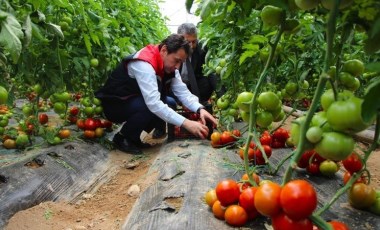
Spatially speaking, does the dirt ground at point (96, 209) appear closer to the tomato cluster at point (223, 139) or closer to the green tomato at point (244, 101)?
the tomato cluster at point (223, 139)

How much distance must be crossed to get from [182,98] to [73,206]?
1564mm

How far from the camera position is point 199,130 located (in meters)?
2.79

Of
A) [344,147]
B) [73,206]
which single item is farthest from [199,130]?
[344,147]

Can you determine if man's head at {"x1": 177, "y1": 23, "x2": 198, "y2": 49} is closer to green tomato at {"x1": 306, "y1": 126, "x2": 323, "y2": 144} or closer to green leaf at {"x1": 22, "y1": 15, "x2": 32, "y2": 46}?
green leaf at {"x1": 22, "y1": 15, "x2": 32, "y2": 46}

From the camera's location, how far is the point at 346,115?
789 millimetres

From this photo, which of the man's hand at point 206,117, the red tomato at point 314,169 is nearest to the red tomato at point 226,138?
the man's hand at point 206,117

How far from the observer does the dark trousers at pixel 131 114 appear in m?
3.33

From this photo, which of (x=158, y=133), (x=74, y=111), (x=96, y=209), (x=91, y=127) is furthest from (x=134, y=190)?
(x=158, y=133)

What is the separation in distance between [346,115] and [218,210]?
72 cm

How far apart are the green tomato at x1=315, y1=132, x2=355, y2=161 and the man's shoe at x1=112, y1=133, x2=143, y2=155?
2620 mm

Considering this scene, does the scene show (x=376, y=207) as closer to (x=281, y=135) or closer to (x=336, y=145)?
(x=336, y=145)

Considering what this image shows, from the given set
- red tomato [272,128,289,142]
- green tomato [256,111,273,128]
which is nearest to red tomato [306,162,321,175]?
red tomato [272,128,289,142]

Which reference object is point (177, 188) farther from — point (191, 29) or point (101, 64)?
point (191, 29)

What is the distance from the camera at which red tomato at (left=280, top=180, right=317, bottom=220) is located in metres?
0.92
